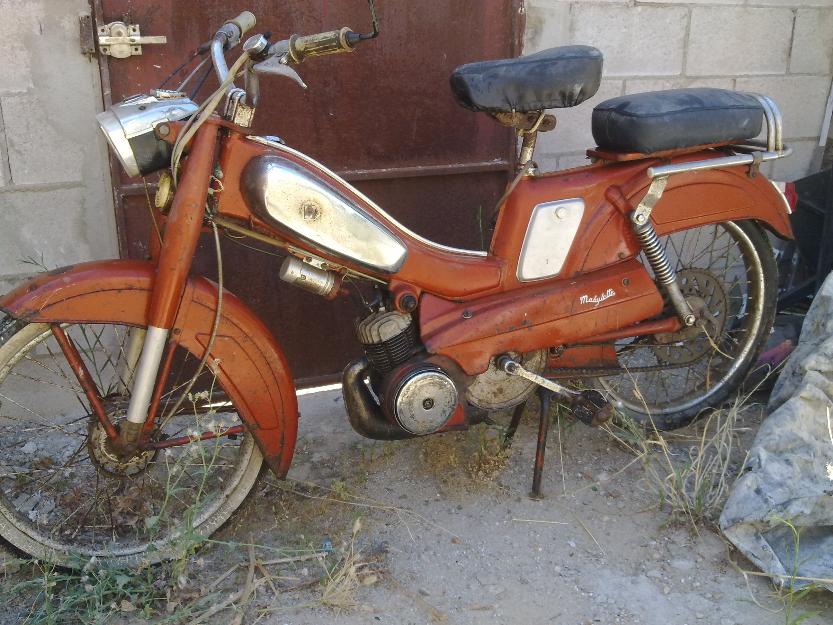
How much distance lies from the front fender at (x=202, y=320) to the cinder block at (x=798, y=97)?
8.79ft

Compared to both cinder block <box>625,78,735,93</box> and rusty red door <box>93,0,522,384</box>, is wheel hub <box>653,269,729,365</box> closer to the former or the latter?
rusty red door <box>93,0,522,384</box>

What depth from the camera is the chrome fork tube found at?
7.64 feet

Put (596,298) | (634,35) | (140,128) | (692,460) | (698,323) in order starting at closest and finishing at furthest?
(140,128), (596,298), (692,460), (698,323), (634,35)

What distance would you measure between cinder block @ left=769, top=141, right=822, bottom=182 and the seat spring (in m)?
1.58

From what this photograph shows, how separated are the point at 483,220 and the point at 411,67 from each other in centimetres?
72

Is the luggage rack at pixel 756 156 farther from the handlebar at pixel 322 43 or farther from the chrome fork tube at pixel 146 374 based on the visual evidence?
the chrome fork tube at pixel 146 374

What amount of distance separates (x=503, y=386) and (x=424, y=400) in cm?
32

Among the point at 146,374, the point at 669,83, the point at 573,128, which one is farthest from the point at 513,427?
the point at 669,83

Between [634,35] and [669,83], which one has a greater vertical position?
[634,35]

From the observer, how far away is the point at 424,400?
8.60ft

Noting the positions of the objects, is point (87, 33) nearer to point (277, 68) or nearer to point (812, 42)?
point (277, 68)

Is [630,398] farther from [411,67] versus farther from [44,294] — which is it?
[44,294]

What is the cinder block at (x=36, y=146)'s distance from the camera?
300 cm

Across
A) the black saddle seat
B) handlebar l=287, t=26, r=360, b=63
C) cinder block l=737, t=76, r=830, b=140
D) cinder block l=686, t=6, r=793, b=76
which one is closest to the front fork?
handlebar l=287, t=26, r=360, b=63
